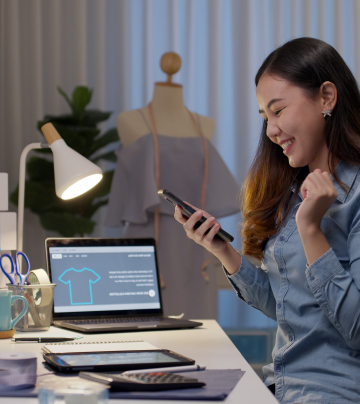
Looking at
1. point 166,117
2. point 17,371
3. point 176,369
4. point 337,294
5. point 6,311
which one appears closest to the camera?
point 17,371

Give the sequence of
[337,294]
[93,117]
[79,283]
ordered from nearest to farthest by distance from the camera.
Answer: [337,294], [79,283], [93,117]

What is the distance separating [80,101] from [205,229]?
6.67ft

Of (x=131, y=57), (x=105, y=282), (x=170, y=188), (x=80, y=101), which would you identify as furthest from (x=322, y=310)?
(x=131, y=57)

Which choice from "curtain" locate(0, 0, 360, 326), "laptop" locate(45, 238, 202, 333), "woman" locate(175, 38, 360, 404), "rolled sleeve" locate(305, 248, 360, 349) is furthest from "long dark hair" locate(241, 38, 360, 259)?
"curtain" locate(0, 0, 360, 326)

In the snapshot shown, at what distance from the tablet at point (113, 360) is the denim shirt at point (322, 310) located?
274mm

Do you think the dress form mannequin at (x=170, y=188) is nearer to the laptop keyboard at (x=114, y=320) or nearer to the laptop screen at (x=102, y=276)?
the laptop screen at (x=102, y=276)

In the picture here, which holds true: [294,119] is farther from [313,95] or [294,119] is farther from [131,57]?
[131,57]

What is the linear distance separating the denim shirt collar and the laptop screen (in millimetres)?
661

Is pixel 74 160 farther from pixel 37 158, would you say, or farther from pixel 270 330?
pixel 270 330

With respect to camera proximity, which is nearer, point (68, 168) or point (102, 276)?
point (68, 168)

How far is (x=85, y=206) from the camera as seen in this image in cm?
316

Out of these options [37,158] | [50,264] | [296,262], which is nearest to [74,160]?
[50,264]

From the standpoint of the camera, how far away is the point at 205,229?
4.26 feet

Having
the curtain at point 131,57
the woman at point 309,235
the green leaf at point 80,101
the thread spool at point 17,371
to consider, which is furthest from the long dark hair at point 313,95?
the curtain at point 131,57
